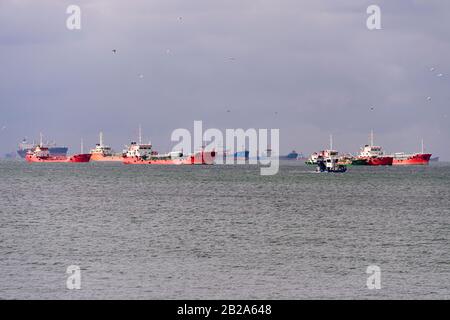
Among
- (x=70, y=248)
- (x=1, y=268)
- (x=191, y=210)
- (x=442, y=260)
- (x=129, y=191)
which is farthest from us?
(x=129, y=191)

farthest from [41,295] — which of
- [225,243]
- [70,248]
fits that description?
[225,243]

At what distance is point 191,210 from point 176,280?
43.1 meters

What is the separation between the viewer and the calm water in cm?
3750

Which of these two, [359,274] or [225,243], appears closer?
[359,274]

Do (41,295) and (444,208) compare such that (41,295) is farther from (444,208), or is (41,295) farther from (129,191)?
(129,191)

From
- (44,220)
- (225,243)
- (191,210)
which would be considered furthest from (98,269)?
(191,210)

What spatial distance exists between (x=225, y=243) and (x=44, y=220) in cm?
2289

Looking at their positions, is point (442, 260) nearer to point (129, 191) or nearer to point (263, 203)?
point (263, 203)

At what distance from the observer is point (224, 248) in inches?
2025

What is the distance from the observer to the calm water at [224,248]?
123ft

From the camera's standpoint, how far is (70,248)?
5078 cm
